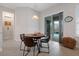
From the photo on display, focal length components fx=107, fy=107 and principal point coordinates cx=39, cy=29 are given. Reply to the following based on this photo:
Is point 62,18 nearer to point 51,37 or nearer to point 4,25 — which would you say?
point 51,37

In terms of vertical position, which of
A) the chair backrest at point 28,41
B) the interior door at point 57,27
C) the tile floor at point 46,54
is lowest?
the tile floor at point 46,54

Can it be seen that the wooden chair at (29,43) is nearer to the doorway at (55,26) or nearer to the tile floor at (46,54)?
the tile floor at (46,54)

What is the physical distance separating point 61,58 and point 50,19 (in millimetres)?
1134

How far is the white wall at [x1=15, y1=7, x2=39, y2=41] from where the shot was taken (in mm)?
2977

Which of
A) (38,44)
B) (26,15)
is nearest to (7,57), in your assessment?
(38,44)

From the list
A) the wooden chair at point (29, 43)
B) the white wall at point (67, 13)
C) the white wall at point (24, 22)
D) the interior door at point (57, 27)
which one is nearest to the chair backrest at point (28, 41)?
the wooden chair at point (29, 43)

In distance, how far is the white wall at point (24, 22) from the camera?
298 centimetres

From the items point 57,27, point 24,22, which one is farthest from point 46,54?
point 24,22

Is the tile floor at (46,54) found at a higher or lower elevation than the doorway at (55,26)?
lower

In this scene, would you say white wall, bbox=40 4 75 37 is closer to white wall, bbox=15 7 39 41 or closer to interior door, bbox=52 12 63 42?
interior door, bbox=52 12 63 42

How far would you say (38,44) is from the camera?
10.5 ft

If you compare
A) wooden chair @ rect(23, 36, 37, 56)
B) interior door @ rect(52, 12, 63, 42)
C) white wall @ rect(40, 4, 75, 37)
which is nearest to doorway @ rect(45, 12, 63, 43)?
interior door @ rect(52, 12, 63, 42)

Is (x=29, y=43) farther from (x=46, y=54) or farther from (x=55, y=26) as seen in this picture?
(x=55, y=26)

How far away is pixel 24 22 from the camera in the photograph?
3076 mm
